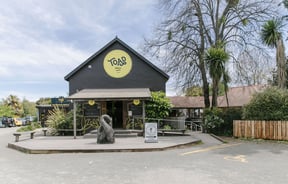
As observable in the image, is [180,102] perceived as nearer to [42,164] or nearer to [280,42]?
[280,42]

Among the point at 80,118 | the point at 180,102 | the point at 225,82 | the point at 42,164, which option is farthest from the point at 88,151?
the point at 180,102

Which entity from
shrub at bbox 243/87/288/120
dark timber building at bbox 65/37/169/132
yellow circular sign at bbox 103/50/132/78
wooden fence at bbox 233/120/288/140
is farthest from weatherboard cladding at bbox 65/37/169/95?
shrub at bbox 243/87/288/120

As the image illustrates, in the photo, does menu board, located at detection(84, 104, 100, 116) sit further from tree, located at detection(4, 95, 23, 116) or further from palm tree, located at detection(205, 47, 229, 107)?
tree, located at detection(4, 95, 23, 116)

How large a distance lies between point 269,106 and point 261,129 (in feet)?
4.57

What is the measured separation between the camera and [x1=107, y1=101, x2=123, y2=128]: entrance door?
67.4 ft

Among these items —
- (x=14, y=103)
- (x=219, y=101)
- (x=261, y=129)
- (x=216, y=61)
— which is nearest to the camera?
(x=261, y=129)

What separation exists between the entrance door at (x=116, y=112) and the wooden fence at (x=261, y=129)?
7.93 m

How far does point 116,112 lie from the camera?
20.6 m

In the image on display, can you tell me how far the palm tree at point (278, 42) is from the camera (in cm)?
1758

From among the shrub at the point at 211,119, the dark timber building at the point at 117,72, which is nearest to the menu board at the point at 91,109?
the dark timber building at the point at 117,72

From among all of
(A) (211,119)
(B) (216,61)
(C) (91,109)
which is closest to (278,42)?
(B) (216,61)

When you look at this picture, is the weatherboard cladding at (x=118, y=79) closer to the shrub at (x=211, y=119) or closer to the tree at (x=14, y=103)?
the shrub at (x=211, y=119)

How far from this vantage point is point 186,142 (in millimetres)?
13492

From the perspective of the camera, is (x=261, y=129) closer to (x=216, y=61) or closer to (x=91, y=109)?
(x=216, y=61)
